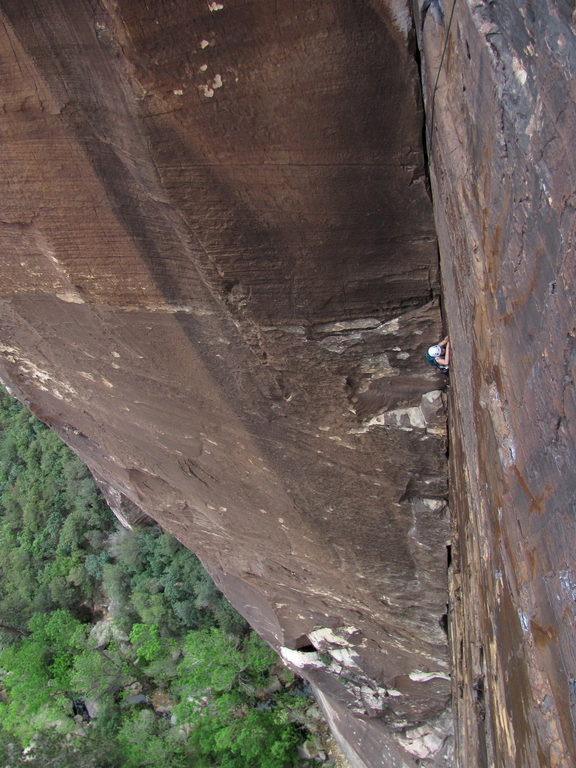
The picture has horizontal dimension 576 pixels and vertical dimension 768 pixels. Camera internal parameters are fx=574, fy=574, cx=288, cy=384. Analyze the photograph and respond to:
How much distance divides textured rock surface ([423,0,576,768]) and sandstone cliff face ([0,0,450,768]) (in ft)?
1.37

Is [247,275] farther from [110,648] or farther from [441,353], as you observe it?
[110,648]

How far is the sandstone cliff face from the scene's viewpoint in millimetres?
2016

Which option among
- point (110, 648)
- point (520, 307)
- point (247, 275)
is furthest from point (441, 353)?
point (110, 648)

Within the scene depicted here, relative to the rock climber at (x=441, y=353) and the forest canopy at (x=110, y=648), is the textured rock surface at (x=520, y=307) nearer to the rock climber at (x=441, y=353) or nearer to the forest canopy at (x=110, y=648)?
the rock climber at (x=441, y=353)

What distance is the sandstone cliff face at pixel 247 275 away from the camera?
2.02 m

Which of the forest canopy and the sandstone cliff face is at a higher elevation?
the sandstone cliff face

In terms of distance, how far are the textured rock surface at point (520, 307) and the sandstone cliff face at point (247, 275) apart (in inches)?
16.5

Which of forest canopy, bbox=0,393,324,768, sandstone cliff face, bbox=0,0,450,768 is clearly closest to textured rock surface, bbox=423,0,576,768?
sandstone cliff face, bbox=0,0,450,768

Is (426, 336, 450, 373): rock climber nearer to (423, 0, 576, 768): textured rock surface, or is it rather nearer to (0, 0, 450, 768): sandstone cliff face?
(0, 0, 450, 768): sandstone cliff face

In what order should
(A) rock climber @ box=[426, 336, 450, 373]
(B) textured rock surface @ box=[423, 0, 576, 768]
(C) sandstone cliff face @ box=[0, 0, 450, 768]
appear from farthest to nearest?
1. (A) rock climber @ box=[426, 336, 450, 373]
2. (C) sandstone cliff face @ box=[0, 0, 450, 768]
3. (B) textured rock surface @ box=[423, 0, 576, 768]

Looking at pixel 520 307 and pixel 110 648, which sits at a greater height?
pixel 520 307

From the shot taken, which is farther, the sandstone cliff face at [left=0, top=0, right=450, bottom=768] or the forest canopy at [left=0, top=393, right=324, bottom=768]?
the forest canopy at [left=0, top=393, right=324, bottom=768]

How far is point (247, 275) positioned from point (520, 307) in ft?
5.41

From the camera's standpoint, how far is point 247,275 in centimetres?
263
